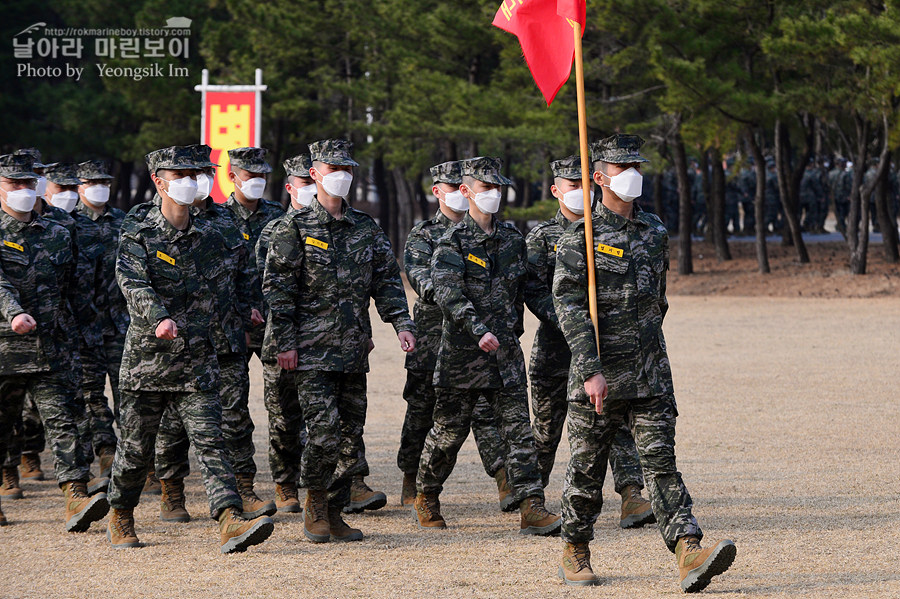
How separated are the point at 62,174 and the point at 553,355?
13.6 feet

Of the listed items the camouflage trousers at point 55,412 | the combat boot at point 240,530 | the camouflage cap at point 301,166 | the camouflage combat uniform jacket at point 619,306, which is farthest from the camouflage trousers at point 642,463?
the camouflage trousers at point 55,412

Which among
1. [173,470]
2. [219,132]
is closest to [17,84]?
[219,132]

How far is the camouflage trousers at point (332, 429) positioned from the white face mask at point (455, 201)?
1.28m

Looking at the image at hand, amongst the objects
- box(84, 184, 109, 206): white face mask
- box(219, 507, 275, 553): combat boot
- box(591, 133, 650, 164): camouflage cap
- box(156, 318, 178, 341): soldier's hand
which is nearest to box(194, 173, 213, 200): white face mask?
box(156, 318, 178, 341): soldier's hand

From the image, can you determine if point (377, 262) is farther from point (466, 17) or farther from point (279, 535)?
point (466, 17)

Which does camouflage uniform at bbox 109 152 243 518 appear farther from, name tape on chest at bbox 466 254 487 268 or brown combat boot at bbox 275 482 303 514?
name tape on chest at bbox 466 254 487 268

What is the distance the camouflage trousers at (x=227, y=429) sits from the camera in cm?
787

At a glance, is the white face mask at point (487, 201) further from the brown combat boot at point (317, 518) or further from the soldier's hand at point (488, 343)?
the brown combat boot at point (317, 518)

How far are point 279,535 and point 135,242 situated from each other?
1.98 m

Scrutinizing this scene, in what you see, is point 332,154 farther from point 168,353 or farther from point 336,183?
point 168,353

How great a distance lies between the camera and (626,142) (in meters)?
6.26

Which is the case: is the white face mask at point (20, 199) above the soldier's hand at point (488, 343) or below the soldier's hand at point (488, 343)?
above

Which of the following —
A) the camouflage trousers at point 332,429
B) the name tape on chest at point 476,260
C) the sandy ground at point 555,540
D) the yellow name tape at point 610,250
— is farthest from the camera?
the name tape on chest at point 476,260

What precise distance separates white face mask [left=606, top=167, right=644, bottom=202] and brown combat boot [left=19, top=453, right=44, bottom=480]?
17.9 feet
